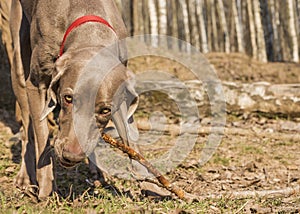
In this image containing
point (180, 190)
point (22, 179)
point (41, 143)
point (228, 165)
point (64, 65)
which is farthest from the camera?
point (228, 165)

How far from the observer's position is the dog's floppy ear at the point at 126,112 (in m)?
2.95

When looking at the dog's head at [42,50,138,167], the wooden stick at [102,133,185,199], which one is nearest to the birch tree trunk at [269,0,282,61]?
the wooden stick at [102,133,185,199]

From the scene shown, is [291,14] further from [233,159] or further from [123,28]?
[123,28]

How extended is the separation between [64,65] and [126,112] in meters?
0.66

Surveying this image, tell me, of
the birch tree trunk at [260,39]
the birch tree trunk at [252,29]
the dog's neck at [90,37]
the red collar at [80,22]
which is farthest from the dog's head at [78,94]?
the birch tree trunk at [252,29]

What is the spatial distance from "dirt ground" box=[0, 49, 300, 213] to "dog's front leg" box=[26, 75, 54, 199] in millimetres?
229

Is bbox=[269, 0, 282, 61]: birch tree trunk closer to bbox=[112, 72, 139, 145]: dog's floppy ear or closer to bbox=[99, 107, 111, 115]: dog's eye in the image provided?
bbox=[112, 72, 139, 145]: dog's floppy ear

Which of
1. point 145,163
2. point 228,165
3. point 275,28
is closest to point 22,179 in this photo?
point 145,163

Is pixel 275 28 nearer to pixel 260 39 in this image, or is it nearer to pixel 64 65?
pixel 260 39

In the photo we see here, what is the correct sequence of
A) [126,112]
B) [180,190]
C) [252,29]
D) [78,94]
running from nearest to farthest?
[78,94] < [180,190] < [126,112] < [252,29]

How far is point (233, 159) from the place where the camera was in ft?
16.4

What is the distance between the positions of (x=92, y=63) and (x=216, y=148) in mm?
2949

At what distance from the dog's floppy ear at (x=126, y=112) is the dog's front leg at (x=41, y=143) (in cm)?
60

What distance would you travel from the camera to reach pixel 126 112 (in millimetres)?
3354
